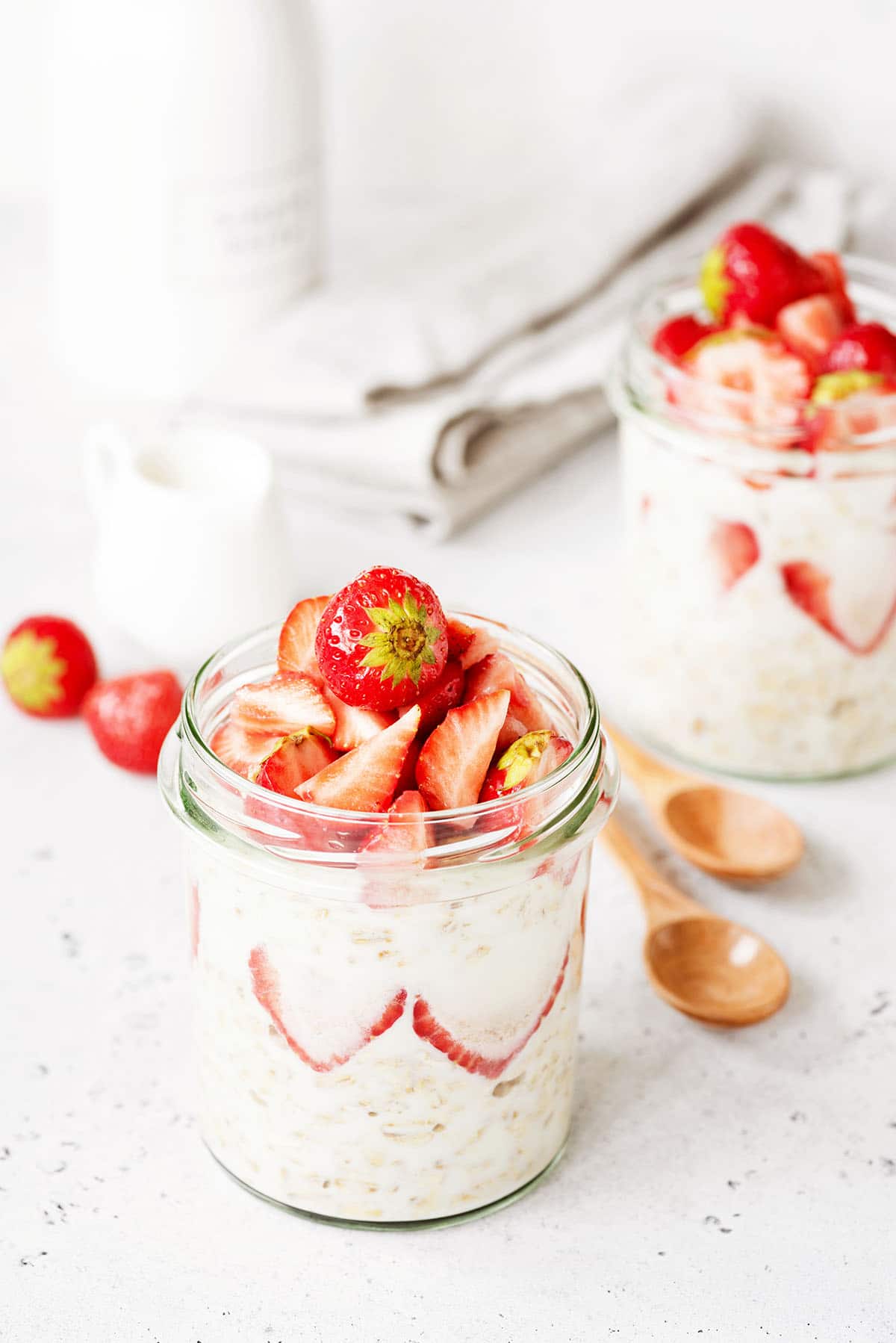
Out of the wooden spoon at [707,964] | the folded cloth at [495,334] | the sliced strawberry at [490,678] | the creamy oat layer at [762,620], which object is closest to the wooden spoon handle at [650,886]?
the wooden spoon at [707,964]

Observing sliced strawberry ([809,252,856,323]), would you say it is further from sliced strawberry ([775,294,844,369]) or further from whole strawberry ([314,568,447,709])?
whole strawberry ([314,568,447,709])

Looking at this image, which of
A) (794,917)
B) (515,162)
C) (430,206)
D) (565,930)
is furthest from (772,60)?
(565,930)

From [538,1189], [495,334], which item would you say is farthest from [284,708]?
[495,334]

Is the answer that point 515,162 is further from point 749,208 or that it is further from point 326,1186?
point 326,1186

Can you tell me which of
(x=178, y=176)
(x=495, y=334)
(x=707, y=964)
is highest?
(x=178, y=176)

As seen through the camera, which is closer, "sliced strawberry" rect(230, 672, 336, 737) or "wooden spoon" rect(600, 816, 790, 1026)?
"sliced strawberry" rect(230, 672, 336, 737)

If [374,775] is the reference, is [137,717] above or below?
below

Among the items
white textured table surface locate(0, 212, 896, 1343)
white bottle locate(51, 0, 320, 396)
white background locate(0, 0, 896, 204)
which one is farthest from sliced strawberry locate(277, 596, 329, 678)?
white background locate(0, 0, 896, 204)

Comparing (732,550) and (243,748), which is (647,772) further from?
(243,748)
